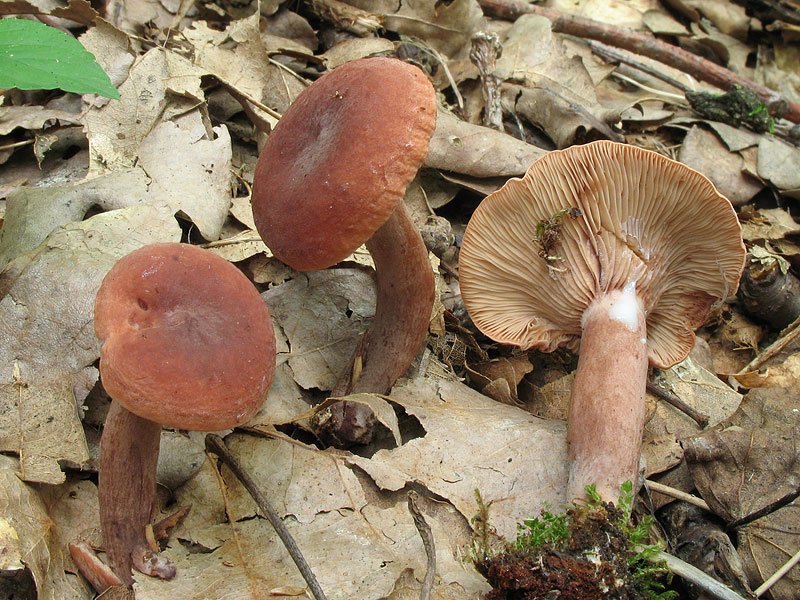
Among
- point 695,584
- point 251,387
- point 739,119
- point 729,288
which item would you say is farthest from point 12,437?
point 739,119

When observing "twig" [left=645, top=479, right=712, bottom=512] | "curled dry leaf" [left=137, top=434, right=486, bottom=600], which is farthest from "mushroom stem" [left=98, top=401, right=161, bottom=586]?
"twig" [left=645, top=479, right=712, bottom=512]

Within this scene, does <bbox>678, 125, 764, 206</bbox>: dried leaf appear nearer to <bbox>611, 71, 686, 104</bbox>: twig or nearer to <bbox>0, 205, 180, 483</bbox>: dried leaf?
<bbox>611, 71, 686, 104</bbox>: twig

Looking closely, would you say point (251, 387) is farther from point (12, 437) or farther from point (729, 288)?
point (729, 288)

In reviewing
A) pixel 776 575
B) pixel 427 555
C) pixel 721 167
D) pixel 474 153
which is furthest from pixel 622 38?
pixel 427 555

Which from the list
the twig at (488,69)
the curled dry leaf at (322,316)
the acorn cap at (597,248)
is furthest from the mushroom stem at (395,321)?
the twig at (488,69)

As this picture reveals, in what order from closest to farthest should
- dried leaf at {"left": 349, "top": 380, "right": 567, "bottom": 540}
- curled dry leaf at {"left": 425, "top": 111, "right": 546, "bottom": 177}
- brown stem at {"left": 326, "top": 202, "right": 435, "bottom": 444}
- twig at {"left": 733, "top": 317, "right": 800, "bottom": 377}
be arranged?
dried leaf at {"left": 349, "top": 380, "right": 567, "bottom": 540} < brown stem at {"left": 326, "top": 202, "right": 435, "bottom": 444} < twig at {"left": 733, "top": 317, "right": 800, "bottom": 377} < curled dry leaf at {"left": 425, "top": 111, "right": 546, "bottom": 177}

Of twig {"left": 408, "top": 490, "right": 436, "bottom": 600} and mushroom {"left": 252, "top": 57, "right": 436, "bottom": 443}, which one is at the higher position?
mushroom {"left": 252, "top": 57, "right": 436, "bottom": 443}

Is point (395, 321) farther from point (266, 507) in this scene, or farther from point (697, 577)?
point (697, 577)
